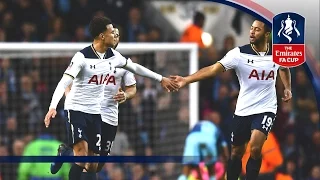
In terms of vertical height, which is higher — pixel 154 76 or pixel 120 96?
pixel 154 76

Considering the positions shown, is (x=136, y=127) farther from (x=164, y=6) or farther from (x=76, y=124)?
(x=76, y=124)

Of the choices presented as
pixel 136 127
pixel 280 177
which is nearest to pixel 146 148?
pixel 136 127

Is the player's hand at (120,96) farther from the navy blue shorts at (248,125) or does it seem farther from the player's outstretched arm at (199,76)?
the navy blue shorts at (248,125)

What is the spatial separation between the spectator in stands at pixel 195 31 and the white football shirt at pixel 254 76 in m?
5.53

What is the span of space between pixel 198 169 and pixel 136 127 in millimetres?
3220

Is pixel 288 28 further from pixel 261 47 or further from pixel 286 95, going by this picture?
pixel 286 95

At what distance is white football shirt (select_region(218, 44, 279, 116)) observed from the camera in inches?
457

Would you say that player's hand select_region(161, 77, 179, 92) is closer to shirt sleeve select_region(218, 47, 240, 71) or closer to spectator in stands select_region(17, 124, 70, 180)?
shirt sleeve select_region(218, 47, 240, 71)

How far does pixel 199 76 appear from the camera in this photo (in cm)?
1170

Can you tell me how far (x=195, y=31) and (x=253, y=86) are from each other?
6.38 metres

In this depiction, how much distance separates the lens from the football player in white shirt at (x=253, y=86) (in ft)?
38.1

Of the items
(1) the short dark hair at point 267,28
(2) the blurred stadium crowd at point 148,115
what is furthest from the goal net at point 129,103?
(1) the short dark hair at point 267,28

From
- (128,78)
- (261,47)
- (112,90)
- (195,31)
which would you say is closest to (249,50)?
(261,47)

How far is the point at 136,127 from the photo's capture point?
16.5 m
